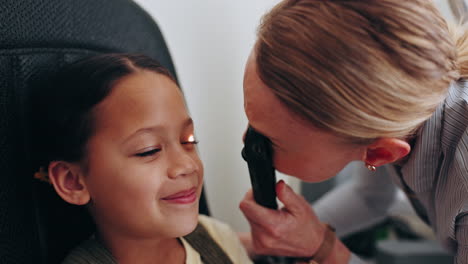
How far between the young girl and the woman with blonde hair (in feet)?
0.51

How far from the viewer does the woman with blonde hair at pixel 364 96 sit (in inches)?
23.0

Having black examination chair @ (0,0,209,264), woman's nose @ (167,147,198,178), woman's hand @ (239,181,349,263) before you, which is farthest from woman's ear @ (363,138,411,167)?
black examination chair @ (0,0,209,264)

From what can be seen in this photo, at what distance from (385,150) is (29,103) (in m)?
0.59

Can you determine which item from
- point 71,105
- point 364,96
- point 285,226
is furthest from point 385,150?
point 71,105

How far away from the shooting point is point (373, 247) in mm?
1462

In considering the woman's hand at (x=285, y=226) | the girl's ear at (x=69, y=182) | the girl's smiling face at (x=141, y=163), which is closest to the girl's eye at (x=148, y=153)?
the girl's smiling face at (x=141, y=163)

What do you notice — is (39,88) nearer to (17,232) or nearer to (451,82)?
(17,232)

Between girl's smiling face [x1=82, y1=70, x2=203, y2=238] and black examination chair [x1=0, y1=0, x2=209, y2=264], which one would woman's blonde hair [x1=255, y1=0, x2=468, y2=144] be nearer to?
girl's smiling face [x1=82, y1=70, x2=203, y2=238]

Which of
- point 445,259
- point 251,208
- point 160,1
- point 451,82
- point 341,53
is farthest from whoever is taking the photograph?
point 445,259

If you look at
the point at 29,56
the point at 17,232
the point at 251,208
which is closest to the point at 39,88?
the point at 29,56

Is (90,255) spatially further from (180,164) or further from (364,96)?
(364,96)

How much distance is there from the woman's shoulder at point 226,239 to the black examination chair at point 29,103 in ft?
0.79

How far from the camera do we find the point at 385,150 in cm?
70

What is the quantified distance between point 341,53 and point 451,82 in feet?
0.77
